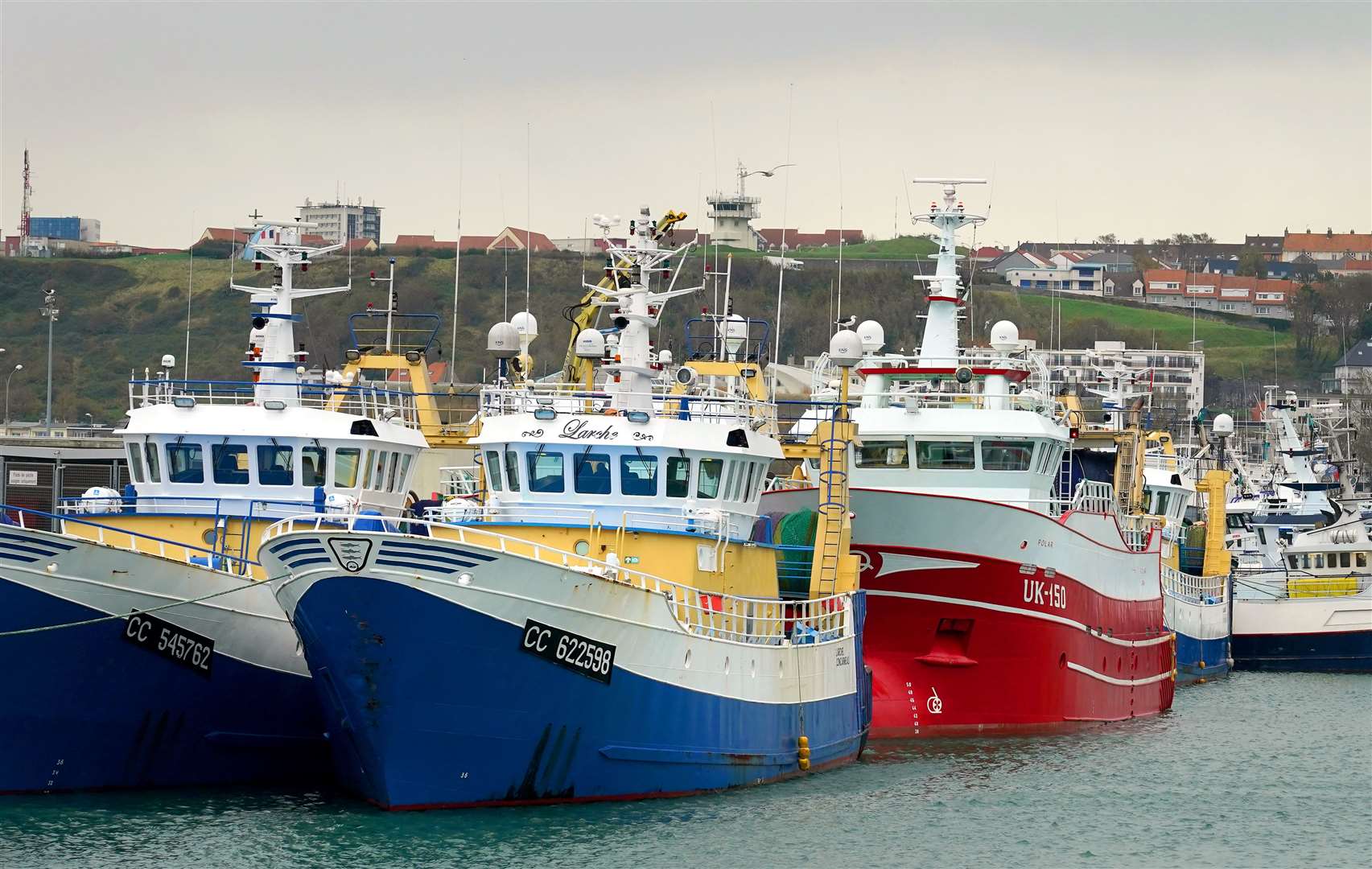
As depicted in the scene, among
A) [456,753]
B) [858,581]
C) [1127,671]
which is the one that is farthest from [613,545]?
[1127,671]

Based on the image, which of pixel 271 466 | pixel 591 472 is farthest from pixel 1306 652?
pixel 271 466

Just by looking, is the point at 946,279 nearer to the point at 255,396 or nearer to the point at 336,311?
→ the point at 255,396

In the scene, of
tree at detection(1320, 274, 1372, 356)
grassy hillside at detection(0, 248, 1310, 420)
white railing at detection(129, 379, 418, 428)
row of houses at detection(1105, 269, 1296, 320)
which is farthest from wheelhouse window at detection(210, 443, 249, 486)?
row of houses at detection(1105, 269, 1296, 320)

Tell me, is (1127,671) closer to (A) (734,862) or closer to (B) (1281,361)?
(A) (734,862)

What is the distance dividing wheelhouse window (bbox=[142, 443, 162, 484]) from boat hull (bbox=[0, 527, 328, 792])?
3.86m

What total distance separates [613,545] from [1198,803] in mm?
10847

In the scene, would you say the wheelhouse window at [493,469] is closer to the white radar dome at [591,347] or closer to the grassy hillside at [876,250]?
the white radar dome at [591,347]

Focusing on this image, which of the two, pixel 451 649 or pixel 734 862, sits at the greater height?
pixel 451 649

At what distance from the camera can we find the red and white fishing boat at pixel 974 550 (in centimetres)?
3794

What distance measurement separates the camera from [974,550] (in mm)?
37906

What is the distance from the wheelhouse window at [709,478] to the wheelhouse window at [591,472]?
143 cm

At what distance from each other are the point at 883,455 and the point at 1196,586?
1977 centimetres

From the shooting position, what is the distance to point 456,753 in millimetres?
26141

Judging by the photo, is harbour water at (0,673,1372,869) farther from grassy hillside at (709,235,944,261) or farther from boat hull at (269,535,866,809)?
grassy hillside at (709,235,944,261)
